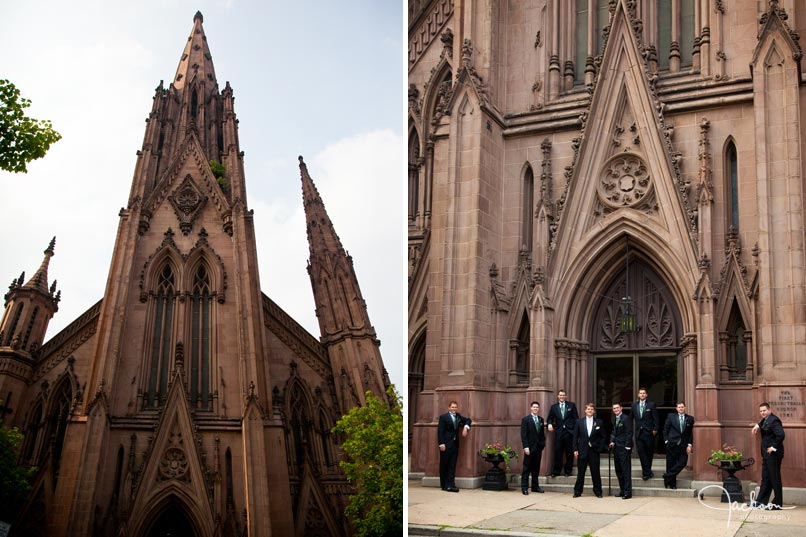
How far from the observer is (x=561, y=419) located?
11.9 metres

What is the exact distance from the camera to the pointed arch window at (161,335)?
9039 mm

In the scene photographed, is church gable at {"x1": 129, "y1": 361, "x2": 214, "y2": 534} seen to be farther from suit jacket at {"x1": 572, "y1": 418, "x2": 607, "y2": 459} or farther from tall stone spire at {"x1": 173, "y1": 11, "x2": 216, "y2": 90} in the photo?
suit jacket at {"x1": 572, "y1": 418, "x2": 607, "y2": 459}

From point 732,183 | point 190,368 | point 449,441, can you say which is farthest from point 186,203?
point 732,183

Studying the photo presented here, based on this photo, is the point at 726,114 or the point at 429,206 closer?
the point at 726,114

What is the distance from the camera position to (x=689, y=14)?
13914 millimetres

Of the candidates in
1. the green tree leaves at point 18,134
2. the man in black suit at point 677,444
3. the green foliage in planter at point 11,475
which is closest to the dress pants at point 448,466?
the man in black suit at point 677,444

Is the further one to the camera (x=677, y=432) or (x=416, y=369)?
(x=416, y=369)

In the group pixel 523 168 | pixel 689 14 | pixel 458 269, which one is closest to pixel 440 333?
pixel 458 269

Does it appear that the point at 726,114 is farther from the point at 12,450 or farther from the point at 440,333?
the point at 12,450

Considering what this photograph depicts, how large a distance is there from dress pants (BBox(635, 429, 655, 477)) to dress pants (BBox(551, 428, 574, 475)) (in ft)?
2.80

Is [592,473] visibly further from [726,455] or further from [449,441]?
[449,441]

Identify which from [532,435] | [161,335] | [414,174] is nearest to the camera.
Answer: [161,335]

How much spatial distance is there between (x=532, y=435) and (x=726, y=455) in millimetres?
2280

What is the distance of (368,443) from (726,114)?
7.21 meters
